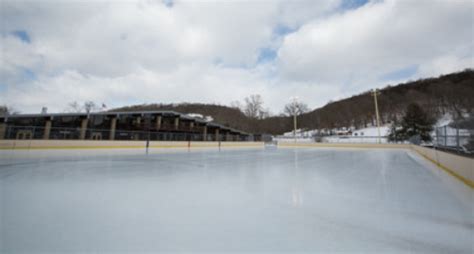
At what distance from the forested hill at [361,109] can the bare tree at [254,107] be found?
4.03ft

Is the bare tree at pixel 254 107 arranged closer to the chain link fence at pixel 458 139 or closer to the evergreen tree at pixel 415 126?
the evergreen tree at pixel 415 126

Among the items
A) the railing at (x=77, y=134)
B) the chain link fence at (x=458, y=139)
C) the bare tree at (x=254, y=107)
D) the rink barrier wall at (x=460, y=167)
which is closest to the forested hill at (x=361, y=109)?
the bare tree at (x=254, y=107)

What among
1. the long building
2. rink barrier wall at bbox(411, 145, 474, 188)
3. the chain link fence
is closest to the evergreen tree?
the long building

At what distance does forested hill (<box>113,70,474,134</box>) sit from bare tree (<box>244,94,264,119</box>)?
1.23 metres

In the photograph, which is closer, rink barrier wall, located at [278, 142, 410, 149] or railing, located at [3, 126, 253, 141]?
railing, located at [3, 126, 253, 141]

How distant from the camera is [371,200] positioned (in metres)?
2.85

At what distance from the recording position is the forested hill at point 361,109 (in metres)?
41.4

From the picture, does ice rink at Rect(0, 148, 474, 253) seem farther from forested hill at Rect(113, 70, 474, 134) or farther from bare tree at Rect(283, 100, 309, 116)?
bare tree at Rect(283, 100, 309, 116)

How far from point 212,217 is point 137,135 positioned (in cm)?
1466

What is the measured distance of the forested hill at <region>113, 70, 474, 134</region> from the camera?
41369 millimetres

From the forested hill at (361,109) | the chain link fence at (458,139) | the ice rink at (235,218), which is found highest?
the forested hill at (361,109)

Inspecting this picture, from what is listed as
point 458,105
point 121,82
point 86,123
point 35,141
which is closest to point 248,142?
point 86,123

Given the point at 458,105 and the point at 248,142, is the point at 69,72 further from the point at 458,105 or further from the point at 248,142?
the point at 458,105

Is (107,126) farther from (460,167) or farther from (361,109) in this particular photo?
(361,109)
